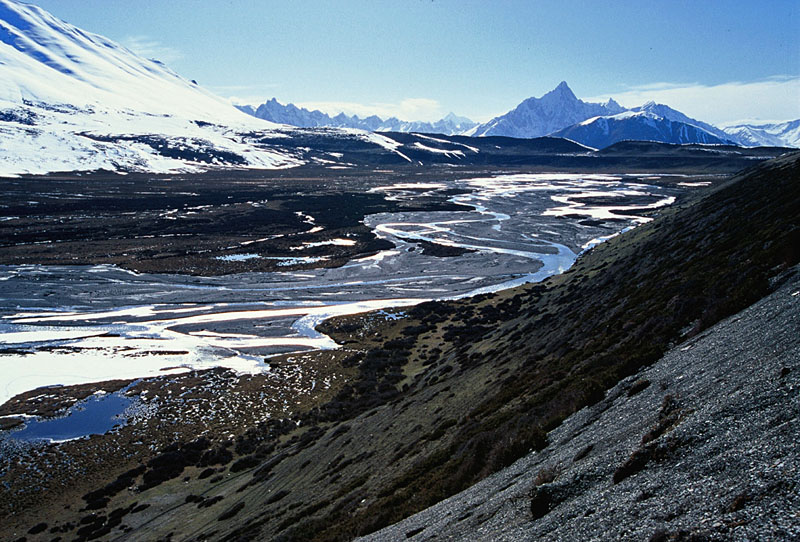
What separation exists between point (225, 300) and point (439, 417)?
138 ft

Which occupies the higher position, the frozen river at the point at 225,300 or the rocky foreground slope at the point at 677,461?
the rocky foreground slope at the point at 677,461

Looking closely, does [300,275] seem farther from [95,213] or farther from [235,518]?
[95,213]

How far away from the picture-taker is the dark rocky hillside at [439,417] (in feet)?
51.9

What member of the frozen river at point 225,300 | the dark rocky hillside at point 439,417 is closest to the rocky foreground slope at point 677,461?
the dark rocky hillside at point 439,417

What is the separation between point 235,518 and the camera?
71.5 feet

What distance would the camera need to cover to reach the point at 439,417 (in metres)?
23.3

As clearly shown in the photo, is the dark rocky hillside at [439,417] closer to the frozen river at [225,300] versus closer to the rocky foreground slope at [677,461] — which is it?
the rocky foreground slope at [677,461]

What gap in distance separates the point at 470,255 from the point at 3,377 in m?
58.8

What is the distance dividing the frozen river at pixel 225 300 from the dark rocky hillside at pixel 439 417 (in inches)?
434

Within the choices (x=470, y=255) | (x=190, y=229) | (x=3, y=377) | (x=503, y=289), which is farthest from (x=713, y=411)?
(x=190, y=229)

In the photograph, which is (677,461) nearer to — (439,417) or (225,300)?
(439,417)

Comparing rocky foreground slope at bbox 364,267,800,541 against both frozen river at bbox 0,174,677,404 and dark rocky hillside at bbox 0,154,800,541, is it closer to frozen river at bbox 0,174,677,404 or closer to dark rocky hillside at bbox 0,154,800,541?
dark rocky hillside at bbox 0,154,800,541

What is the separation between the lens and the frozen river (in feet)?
141

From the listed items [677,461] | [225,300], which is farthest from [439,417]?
[225,300]
